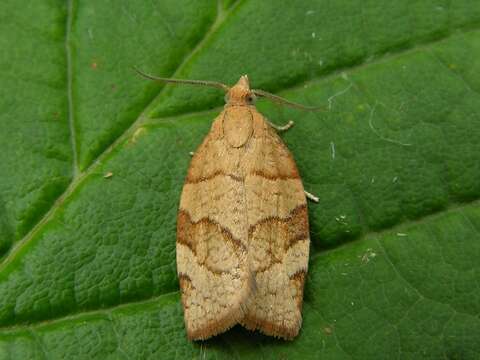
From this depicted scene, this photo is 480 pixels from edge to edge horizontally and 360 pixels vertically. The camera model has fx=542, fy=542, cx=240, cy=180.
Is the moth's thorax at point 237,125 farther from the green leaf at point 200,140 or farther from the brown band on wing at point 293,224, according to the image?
the brown band on wing at point 293,224

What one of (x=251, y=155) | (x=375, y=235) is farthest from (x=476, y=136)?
(x=251, y=155)

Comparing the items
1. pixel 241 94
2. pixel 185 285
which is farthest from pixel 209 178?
pixel 185 285

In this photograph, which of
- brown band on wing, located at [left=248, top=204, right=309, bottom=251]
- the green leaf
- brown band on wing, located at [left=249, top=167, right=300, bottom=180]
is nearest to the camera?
the green leaf

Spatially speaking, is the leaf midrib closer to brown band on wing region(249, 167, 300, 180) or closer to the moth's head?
the moth's head

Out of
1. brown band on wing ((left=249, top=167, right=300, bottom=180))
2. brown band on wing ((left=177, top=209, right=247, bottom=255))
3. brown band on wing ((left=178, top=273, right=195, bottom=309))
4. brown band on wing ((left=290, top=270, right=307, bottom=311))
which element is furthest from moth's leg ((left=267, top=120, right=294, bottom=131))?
brown band on wing ((left=178, top=273, right=195, bottom=309))

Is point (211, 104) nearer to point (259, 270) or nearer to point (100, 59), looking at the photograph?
point (100, 59)

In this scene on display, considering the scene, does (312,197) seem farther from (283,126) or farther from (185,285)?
(185,285)

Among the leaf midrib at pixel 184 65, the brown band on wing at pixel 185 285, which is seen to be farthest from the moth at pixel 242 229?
the leaf midrib at pixel 184 65
